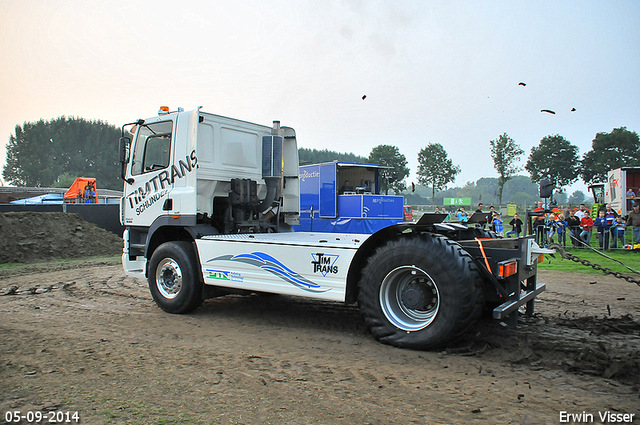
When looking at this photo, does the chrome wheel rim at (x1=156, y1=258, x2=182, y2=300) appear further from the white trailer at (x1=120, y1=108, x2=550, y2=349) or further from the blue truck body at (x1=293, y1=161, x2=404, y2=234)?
the blue truck body at (x1=293, y1=161, x2=404, y2=234)

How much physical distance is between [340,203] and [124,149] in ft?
28.6

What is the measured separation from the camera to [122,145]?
273 inches

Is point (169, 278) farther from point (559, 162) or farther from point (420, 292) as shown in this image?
point (559, 162)

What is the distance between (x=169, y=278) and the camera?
255 inches

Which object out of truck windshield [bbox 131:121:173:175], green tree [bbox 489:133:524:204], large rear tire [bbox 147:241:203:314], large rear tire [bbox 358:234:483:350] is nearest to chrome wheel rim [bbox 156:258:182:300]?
large rear tire [bbox 147:241:203:314]

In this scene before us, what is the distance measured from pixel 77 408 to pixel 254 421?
131 cm

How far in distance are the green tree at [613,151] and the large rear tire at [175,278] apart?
59.2 meters

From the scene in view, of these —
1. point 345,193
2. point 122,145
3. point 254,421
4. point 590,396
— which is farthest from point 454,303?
point 345,193

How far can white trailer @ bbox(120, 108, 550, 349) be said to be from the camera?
4.33 metres

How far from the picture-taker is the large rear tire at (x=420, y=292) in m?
4.15

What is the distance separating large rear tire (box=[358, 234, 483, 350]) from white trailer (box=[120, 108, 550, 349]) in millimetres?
11

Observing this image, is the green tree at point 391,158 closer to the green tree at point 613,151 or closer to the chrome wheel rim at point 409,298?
→ the green tree at point 613,151

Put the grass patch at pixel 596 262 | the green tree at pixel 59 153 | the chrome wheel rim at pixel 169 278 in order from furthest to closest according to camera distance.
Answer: the green tree at pixel 59 153
the grass patch at pixel 596 262
the chrome wheel rim at pixel 169 278

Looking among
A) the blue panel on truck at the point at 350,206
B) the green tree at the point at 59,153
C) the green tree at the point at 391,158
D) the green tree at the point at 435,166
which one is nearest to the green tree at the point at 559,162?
the green tree at the point at 435,166
